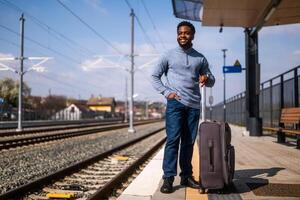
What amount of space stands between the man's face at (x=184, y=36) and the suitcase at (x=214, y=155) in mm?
981

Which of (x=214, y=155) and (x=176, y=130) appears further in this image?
(x=176, y=130)

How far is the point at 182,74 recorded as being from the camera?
230 inches

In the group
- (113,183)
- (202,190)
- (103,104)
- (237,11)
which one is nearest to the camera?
(202,190)

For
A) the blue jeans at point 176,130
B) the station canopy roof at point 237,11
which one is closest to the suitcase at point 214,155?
the blue jeans at point 176,130

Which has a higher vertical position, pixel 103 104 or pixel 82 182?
pixel 103 104

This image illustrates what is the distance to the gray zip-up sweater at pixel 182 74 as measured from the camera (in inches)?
227

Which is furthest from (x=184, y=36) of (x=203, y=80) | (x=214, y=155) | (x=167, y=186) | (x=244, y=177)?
(x=244, y=177)

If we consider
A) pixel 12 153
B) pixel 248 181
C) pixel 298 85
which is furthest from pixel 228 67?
pixel 248 181

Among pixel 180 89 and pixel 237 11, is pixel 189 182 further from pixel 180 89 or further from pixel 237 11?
pixel 237 11

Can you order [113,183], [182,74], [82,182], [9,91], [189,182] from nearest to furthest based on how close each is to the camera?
[182,74], [189,182], [113,183], [82,182], [9,91]

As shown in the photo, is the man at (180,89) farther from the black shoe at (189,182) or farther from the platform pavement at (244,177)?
the platform pavement at (244,177)

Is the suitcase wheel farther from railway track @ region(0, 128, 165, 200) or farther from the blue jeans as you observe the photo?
railway track @ region(0, 128, 165, 200)

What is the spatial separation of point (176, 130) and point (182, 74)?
0.66 m

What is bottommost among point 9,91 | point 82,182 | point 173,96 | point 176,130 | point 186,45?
point 82,182
